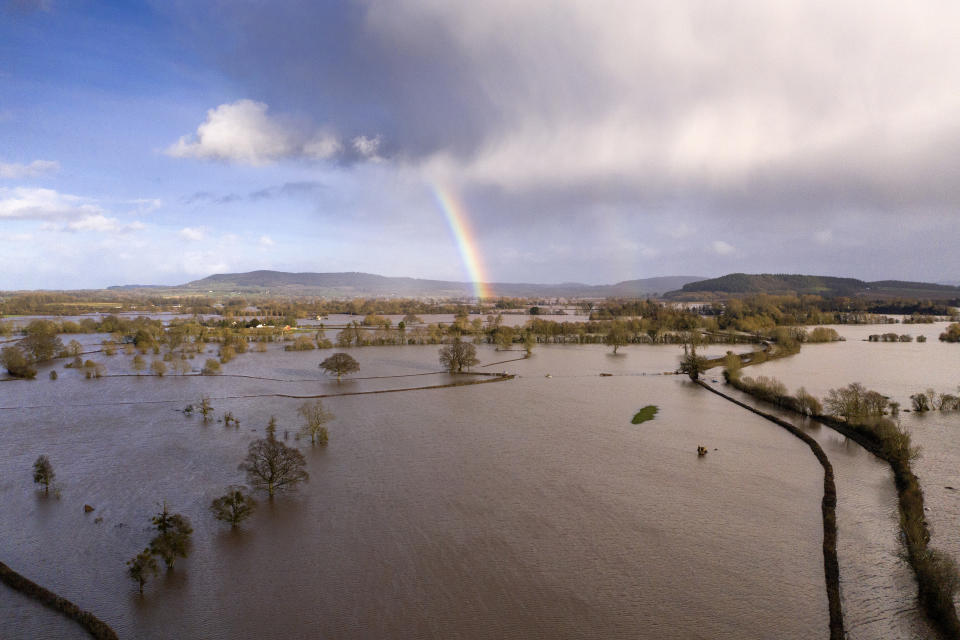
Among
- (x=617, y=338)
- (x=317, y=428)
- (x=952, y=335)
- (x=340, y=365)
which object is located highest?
(x=952, y=335)

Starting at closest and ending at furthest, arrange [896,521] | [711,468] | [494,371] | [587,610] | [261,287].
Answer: [587,610], [896,521], [711,468], [494,371], [261,287]

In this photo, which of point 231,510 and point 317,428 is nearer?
point 231,510

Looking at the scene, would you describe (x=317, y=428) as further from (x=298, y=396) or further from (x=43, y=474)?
(x=298, y=396)

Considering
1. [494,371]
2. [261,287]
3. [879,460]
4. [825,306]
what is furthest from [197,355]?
[261,287]

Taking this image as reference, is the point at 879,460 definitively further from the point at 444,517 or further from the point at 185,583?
the point at 185,583

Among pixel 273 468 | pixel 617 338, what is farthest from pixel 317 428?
pixel 617 338

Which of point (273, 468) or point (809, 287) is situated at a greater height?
point (809, 287)

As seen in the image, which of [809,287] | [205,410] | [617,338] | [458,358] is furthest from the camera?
[809,287]
